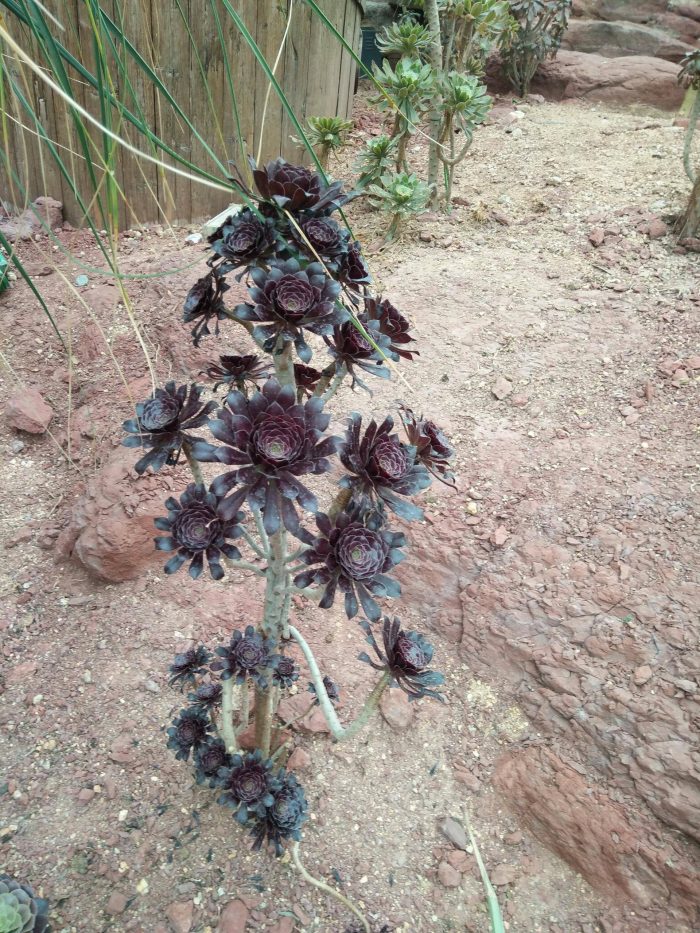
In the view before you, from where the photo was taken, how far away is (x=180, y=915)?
1.42 m

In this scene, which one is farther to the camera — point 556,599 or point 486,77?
point 486,77

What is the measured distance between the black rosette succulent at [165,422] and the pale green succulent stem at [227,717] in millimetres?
585

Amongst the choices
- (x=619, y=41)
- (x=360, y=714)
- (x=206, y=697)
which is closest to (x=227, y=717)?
(x=206, y=697)

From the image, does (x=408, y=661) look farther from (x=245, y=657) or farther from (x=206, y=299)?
(x=206, y=299)

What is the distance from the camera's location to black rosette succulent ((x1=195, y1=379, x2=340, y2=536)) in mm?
903

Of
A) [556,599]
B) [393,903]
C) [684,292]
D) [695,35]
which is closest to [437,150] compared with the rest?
[684,292]

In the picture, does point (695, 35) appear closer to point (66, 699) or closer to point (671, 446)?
point (671, 446)

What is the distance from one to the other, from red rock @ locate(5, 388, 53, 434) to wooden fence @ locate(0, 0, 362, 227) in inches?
33.9

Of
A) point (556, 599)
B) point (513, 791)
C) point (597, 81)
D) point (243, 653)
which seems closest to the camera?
point (243, 653)

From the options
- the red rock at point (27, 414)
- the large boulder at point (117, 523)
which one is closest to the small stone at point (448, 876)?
the large boulder at point (117, 523)

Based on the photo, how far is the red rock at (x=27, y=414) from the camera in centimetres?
235

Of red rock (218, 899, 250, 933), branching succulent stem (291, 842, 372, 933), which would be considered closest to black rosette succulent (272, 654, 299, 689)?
branching succulent stem (291, 842, 372, 933)

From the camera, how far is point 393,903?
1520 millimetres

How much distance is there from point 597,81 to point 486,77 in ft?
3.14
